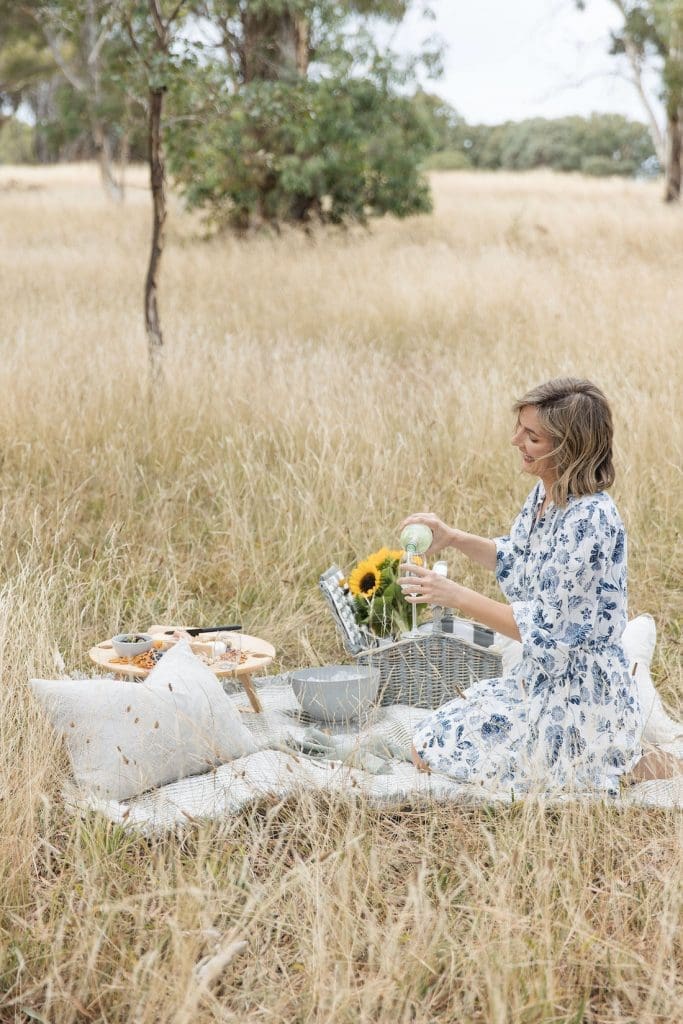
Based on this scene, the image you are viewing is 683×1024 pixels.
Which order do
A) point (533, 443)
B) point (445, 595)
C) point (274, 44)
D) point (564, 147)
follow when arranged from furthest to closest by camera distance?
point (564, 147), point (274, 44), point (533, 443), point (445, 595)

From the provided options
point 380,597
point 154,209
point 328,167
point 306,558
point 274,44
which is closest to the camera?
point 380,597

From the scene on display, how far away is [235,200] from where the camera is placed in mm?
14320

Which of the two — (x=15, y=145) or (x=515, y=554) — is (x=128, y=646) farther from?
(x=15, y=145)

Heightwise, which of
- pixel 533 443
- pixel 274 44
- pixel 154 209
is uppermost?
pixel 274 44

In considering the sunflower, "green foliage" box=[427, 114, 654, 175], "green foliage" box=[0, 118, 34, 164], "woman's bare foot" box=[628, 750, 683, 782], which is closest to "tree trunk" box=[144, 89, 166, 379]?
the sunflower

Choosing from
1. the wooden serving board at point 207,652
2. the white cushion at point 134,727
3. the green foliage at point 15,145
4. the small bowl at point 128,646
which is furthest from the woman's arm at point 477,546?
the green foliage at point 15,145

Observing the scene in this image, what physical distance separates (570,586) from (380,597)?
1.26m

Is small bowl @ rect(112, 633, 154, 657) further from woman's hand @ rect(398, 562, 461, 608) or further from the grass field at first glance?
woman's hand @ rect(398, 562, 461, 608)

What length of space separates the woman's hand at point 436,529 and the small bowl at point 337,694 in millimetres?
590

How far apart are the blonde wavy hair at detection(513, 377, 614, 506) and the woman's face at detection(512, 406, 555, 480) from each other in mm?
18

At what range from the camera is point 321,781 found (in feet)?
10.0

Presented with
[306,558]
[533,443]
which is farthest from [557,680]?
[306,558]

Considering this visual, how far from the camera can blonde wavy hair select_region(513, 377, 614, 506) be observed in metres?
3.03

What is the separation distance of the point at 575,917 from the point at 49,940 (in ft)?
3.94
